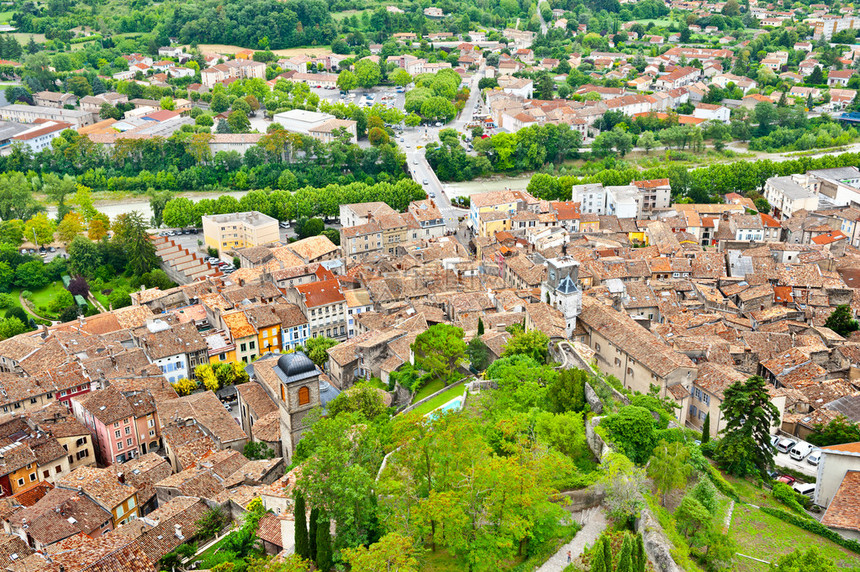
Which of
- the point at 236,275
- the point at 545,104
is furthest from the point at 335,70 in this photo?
the point at 236,275

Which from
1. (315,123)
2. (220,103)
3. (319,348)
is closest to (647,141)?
(315,123)

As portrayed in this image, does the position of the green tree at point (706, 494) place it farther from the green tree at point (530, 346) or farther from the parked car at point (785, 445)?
the green tree at point (530, 346)

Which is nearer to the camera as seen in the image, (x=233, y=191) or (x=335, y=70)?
(x=233, y=191)

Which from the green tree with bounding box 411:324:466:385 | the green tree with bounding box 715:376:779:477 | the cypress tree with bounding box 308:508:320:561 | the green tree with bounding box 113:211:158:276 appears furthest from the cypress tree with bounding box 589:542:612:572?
the green tree with bounding box 113:211:158:276

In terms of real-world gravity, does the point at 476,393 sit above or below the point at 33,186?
above

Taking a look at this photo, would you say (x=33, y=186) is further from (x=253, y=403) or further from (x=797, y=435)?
(x=797, y=435)

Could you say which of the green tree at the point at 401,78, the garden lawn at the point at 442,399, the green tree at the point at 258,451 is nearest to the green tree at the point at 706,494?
the garden lawn at the point at 442,399
